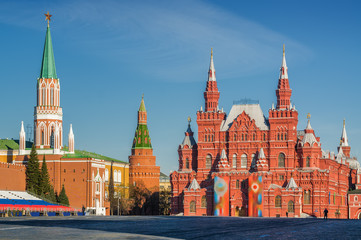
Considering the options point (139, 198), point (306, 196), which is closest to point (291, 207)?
point (306, 196)

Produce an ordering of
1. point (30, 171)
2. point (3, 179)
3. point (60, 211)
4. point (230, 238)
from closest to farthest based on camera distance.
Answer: point (230, 238), point (60, 211), point (3, 179), point (30, 171)

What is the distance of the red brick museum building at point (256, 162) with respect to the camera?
125m

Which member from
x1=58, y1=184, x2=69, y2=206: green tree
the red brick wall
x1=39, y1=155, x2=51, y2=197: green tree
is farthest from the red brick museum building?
the red brick wall

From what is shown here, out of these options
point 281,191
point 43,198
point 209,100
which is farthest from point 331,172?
point 43,198

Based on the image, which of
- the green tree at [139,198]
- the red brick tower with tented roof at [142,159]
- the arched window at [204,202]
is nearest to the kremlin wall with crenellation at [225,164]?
the arched window at [204,202]

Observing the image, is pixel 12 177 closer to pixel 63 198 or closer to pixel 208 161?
pixel 63 198

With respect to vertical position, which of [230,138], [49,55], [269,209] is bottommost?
[269,209]

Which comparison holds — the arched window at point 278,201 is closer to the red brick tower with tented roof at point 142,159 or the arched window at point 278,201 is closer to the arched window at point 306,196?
the arched window at point 306,196

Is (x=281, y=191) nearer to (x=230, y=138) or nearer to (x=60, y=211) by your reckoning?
(x=230, y=138)

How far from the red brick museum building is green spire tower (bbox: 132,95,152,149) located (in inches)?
1213

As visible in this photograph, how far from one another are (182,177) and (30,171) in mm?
28634

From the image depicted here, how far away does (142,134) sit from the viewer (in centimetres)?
16925

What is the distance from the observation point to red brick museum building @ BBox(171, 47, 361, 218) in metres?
125

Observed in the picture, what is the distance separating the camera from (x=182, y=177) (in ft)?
441
